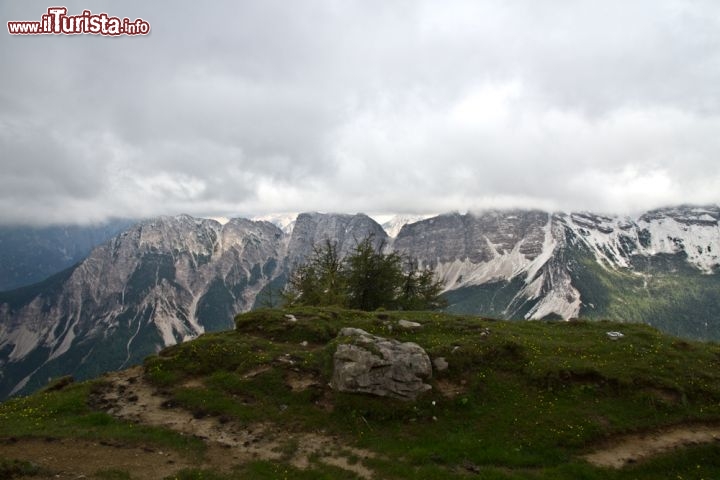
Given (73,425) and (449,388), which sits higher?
(73,425)

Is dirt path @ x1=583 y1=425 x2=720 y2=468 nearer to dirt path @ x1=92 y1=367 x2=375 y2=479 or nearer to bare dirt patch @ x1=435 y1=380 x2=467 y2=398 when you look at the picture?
bare dirt patch @ x1=435 y1=380 x2=467 y2=398

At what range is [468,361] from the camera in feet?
108

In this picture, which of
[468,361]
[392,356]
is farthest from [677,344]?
[392,356]

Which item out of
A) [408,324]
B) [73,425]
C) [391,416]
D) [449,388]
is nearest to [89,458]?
[73,425]

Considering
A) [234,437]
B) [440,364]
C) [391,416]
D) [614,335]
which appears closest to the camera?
[234,437]

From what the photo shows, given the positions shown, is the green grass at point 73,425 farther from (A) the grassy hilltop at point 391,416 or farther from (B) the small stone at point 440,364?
(B) the small stone at point 440,364

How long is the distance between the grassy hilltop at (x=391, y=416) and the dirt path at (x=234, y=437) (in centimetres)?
12

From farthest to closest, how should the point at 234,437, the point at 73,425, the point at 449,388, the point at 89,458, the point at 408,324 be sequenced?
1. the point at 408,324
2. the point at 449,388
3. the point at 73,425
4. the point at 234,437
5. the point at 89,458

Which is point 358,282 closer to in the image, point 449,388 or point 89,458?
point 449,388

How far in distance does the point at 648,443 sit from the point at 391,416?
636 inches

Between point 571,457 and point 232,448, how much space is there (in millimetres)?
20477

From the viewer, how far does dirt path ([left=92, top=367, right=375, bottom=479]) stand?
78.2 feet

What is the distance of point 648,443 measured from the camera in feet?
82.4

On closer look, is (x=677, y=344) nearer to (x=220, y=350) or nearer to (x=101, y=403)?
(x=220, y=350)
